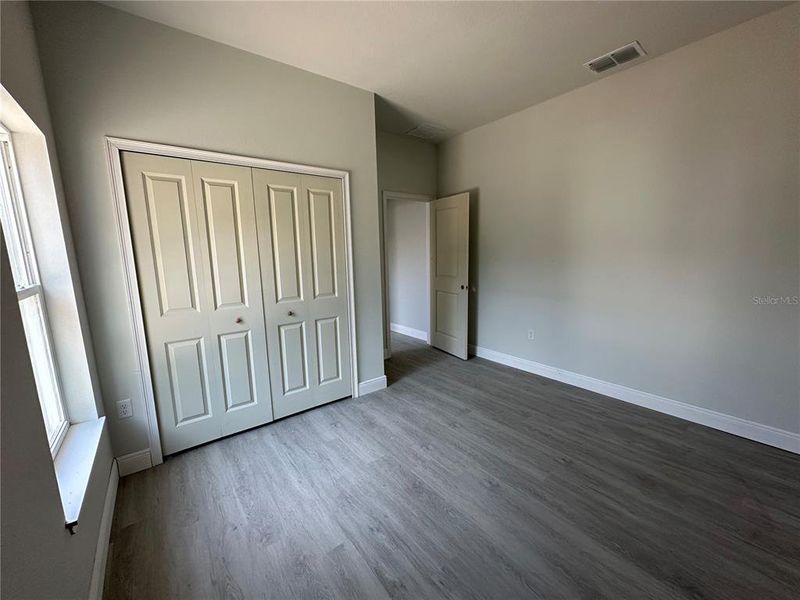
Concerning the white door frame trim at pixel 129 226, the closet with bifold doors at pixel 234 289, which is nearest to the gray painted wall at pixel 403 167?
the closet with bifold doors at pixel 234 289

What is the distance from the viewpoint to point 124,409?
2006mm

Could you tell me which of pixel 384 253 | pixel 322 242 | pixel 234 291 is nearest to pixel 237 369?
pixel 234 291

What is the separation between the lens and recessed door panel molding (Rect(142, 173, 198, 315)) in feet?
6.59

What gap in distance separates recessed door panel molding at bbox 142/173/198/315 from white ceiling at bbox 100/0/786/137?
3.24ft

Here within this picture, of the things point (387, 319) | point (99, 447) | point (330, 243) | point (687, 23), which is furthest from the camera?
point (387, 319)

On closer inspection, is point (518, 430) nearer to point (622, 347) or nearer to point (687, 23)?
point (622, 347)

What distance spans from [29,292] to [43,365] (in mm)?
364

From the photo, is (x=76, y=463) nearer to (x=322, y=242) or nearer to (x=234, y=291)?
(x=234, y=291)

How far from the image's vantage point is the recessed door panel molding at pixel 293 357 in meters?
2.60

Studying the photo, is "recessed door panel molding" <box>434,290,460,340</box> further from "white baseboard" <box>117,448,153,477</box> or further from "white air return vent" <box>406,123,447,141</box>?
"white baseboard" <box>117,448,153,477</box>

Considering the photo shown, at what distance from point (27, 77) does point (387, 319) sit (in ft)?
11.1

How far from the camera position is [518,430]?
246cm

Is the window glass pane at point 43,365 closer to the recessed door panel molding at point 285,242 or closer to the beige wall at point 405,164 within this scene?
the recessed door panel molding at point 285,242

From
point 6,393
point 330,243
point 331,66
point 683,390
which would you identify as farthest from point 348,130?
point 683,390
